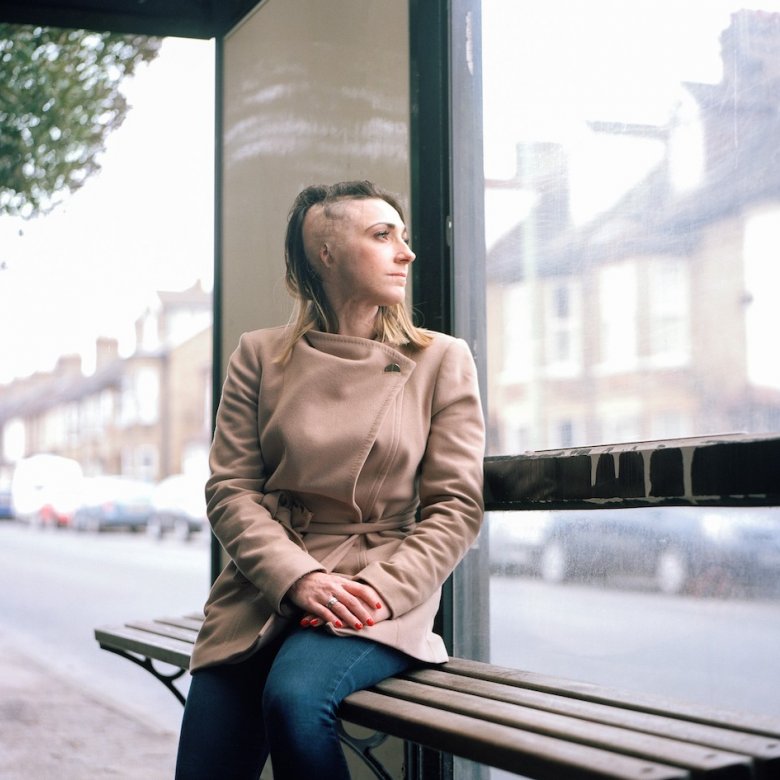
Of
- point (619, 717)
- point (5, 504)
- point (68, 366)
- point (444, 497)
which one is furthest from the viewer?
point (68, 366)

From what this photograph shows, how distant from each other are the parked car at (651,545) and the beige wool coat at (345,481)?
13.6 inches

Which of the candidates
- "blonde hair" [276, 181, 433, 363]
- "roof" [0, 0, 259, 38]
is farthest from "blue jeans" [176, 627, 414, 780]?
"roof" [0, 0, 259, 38]

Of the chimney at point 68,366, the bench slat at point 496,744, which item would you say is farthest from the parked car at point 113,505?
the bench slat at point 496,744

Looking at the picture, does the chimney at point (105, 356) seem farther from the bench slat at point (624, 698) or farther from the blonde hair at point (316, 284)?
the bench slat at point (624, 698)

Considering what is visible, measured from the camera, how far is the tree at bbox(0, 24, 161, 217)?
5.71 m

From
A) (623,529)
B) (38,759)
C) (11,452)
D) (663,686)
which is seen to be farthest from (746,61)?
(11,452)

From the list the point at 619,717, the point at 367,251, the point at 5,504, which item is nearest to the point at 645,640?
the point at 619,717

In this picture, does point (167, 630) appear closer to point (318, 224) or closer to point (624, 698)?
point (318, 224)

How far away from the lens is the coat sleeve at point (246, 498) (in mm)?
2133

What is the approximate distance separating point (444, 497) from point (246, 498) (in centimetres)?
41

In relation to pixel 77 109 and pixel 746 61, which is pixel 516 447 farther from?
pixel 77 109

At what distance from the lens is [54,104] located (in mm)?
5879

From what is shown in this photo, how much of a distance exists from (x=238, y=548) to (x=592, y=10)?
139 centimetres

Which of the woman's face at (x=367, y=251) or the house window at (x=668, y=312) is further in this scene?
the woman's face at (x=367, y=251)
